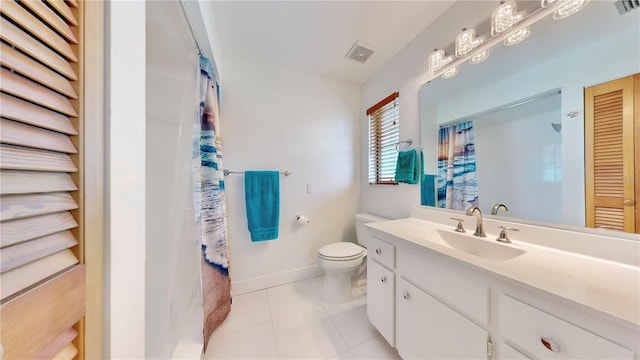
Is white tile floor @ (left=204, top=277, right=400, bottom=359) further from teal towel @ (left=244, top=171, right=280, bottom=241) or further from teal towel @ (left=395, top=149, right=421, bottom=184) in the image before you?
teal towel @ (left=395, top=149, right=421, bottom=184)

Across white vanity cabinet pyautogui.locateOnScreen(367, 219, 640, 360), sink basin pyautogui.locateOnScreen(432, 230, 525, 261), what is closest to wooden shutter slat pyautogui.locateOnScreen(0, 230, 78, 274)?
white vanity cabinet pyautogui.locateOnScreen(367, 219, 640, 360)

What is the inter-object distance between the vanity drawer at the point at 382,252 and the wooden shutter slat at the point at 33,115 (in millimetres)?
1254

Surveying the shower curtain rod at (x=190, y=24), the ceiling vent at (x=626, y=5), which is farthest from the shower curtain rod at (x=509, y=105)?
the shower curtain rod at (x=190, y=24)

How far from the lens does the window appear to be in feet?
5.96

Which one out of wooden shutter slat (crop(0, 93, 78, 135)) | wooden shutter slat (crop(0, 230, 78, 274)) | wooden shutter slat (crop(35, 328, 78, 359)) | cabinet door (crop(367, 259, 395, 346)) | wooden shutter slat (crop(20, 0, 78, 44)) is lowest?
cabinet door (crop(367, 259, 395, 346))

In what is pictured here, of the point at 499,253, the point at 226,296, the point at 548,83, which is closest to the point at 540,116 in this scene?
the point at 548,83

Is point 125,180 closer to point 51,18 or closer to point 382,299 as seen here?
point 51,18

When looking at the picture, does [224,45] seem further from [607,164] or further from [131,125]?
[607,164]

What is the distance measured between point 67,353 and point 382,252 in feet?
3.93

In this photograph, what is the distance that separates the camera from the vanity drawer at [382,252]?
3.65 feet

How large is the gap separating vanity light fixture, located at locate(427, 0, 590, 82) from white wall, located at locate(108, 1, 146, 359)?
1633mm

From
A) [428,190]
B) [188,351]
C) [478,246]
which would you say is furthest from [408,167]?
[188,351]

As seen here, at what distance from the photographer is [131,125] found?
0.47m

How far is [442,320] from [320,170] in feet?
5.05
